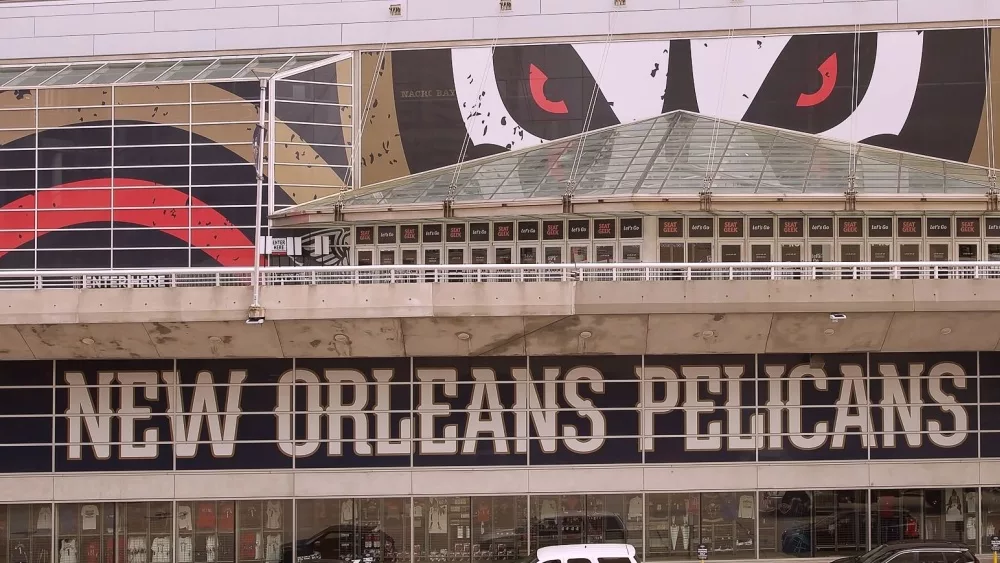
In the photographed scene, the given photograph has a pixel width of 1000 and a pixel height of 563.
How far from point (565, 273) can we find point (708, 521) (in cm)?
718

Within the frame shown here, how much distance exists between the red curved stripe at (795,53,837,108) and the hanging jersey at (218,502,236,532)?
19.5 metres

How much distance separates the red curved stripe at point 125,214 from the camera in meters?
31.7

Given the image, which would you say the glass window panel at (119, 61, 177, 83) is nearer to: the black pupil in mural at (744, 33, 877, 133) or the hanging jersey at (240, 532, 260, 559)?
the hanging jersey at (240, 532, 260, 559)

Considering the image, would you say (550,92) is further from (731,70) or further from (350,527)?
(350,527)

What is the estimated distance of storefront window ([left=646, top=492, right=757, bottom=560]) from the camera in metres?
26.3

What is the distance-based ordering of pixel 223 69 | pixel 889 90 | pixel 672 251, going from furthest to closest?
pixel 223 69 → pixel 889 90 → pixel 672 251

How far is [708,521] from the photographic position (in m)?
26.4

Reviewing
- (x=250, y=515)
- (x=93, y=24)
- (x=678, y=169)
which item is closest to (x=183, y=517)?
(x=250, y=515)

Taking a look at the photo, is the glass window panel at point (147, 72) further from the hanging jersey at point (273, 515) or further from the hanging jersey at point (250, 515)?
the hanging jersey at point (273, 515)

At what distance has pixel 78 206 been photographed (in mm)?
32094

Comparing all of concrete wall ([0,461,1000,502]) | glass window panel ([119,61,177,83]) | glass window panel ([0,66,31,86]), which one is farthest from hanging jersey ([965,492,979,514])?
glass window panel ([0,66,31,86])

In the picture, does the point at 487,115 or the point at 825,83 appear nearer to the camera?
the point at 825,83

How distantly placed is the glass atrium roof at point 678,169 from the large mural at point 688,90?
2.24ft

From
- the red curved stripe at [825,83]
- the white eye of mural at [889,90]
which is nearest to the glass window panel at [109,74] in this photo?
the red curved stripe at [825,83]
